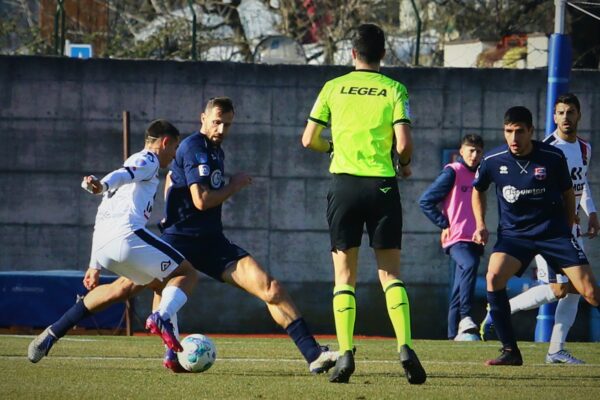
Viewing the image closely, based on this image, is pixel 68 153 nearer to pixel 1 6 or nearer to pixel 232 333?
pixel 232 333

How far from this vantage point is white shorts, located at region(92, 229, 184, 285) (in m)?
8.54

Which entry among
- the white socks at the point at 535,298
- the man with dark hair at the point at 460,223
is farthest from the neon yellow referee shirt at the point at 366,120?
the man with dark hair at the point at 460,223

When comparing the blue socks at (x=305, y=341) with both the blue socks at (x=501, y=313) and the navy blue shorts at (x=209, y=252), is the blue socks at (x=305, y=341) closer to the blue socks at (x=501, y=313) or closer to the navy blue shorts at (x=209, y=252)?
the navy blue shorts at (x=209, y=252)

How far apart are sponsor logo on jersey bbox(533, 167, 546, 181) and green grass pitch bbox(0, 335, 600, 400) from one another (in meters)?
1.40

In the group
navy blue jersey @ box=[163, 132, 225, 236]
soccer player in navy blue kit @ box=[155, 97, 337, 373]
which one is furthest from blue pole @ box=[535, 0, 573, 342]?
navy blue jersey @ box=[163, 132, 225, 236]

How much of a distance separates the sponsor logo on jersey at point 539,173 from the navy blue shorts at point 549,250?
46 cm

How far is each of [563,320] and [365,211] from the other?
319 cm

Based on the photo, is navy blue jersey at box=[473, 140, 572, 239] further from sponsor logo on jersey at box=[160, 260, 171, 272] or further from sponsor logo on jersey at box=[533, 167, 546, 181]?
sponsor logo on jersey at box=[160, 260, 171, 272]

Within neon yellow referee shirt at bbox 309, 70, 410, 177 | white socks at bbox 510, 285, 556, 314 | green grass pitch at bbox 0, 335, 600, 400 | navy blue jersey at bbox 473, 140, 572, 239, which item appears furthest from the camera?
white socks at bbox 510, 285, 556, 314

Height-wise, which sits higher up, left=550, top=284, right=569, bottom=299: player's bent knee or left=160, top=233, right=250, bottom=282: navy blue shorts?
left=160, top=233, right=250, bottom=282: navy blue shorts

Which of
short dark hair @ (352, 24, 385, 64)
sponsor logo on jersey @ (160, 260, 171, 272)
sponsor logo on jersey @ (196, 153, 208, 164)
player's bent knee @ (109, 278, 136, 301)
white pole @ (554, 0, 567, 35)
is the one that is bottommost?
player's bent knee @ (109, 278, 136, 301)

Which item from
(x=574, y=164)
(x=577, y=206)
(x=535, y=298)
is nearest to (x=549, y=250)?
(x=577, y=206)

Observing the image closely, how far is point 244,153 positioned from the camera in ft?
55.4

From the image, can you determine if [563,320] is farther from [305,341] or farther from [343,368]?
[343,368]
